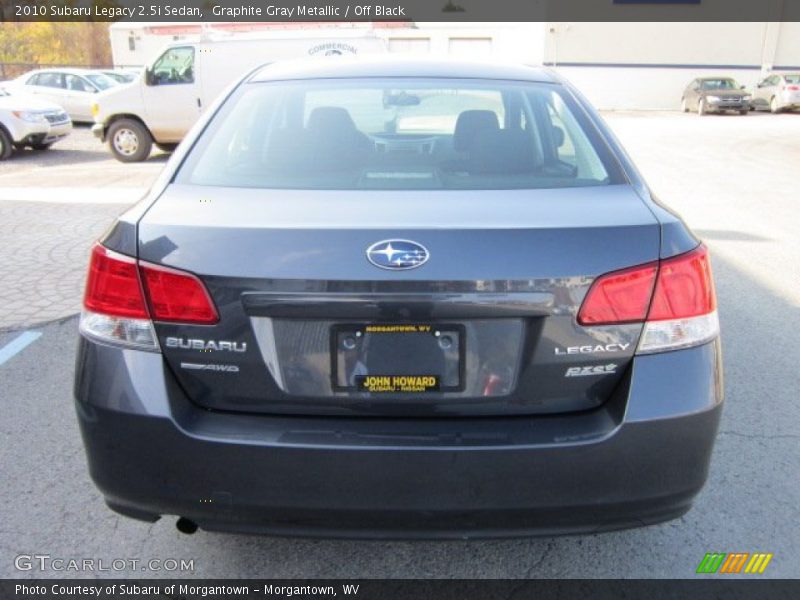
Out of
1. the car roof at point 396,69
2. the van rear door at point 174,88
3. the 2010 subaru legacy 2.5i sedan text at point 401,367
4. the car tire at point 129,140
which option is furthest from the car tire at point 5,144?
the 2010 subaru legacy 2.5i sedan text at point 401,367

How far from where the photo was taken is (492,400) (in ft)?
6.17

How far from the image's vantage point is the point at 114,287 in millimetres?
1938

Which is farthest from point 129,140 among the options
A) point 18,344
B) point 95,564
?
point 95,564

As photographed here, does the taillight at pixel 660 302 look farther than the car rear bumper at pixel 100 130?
No

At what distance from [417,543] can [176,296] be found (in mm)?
1106

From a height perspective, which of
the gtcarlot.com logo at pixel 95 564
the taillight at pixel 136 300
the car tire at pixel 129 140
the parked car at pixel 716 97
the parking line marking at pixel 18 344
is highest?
the taillight at pixel 136 300

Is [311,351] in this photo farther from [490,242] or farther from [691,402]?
[691,402]

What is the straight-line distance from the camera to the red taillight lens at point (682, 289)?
74.4 inches

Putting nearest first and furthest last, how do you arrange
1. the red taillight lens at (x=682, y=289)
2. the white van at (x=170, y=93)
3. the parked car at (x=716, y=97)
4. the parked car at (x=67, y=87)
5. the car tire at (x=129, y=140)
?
the red taillight lens at (x=682, y=289) → the white van at (x=170, y=93) → the car tire at (x=129, y=140) → the parked car at (x=67, y=87) → the parked car at (x=716, y=97)

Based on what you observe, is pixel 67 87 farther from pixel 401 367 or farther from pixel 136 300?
pixel 401 367

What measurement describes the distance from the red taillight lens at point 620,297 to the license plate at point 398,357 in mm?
346

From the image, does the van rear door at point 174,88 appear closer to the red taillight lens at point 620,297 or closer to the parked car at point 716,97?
the red taillight lens at point 620,297

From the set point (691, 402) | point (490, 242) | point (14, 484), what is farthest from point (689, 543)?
point (14, 484)

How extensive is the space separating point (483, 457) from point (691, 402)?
60cm
